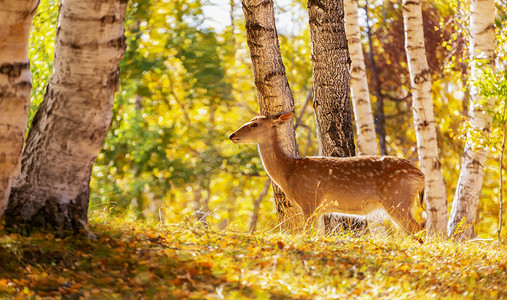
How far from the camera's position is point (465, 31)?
11.6m

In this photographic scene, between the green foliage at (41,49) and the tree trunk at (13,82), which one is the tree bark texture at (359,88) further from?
the tree trunk at (13,82)

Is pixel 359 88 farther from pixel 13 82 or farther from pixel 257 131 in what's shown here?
pixel 13 82

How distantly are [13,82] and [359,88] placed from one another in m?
6.72

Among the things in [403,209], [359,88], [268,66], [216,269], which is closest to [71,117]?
[216,269]

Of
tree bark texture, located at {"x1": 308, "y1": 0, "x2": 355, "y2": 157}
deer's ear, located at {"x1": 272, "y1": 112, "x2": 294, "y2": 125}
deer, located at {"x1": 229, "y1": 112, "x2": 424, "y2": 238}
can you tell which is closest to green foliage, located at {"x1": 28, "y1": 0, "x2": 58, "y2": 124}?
tree bark texture, located at {"x1": 308, "y1": 0, "x2": 355, "y2": 157}

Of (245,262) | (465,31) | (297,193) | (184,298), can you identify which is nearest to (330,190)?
(297,193)

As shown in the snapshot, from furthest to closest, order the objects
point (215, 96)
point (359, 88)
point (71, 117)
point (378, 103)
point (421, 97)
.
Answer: point (215, 96) → point (378, 103) → point (421, 97) → point (359, 88) → point (71, 117)

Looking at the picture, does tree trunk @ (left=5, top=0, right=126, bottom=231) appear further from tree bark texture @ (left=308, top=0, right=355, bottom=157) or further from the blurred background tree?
the blurred background tree

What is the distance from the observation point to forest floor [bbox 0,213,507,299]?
4.54m

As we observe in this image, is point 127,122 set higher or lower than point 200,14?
lower

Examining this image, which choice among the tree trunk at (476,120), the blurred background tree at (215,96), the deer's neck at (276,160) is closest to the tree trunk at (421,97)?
the tree trunk at (476,120)

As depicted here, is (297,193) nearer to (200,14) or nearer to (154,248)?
(154,248)

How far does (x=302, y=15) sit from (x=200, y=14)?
3.65m

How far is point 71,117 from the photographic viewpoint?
5.29 m
